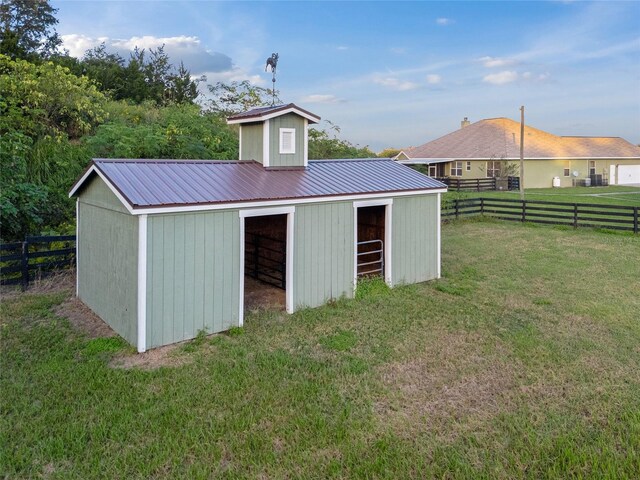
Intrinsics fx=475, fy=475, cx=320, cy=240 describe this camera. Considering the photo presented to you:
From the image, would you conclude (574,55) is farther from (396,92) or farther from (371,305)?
(371,305)

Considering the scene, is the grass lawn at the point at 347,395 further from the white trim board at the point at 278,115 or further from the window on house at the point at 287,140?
the white trim board at the point at 278,115

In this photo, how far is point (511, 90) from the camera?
83.2 feet

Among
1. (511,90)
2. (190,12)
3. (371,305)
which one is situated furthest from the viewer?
(511,90)

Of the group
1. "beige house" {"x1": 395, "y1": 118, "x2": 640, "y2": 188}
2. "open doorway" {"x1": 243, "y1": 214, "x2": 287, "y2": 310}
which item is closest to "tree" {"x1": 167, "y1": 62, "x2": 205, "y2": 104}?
"beige house" {"x1": 395, "y1": 118, "x2": 640, "y2": 188}

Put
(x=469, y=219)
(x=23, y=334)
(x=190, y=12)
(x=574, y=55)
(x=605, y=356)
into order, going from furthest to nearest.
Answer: (x=469, y=219) < (x=574, y=55) < (x=190, y=12) < (x=23, y=334) < (x=605, y=356)

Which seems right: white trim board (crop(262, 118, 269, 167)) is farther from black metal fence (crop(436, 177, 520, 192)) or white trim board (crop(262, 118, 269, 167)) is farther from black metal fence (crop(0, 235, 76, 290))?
black metal fence (crop(436, 177, 520, 192))

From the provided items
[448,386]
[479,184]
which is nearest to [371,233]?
[448,386]

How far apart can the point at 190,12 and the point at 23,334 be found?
9.05 metres

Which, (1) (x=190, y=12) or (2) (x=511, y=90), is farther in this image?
(2) (x=511, y=90)

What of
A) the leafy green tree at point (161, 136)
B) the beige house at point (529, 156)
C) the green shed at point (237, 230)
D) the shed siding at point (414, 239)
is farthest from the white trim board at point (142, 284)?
the beige house at point (529, 156)

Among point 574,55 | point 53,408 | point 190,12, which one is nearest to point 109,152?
point 190,12

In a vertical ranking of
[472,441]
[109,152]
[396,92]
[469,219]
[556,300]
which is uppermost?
[396,92]

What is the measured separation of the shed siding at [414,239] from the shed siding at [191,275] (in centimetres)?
348

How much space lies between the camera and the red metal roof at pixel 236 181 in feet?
21.4
